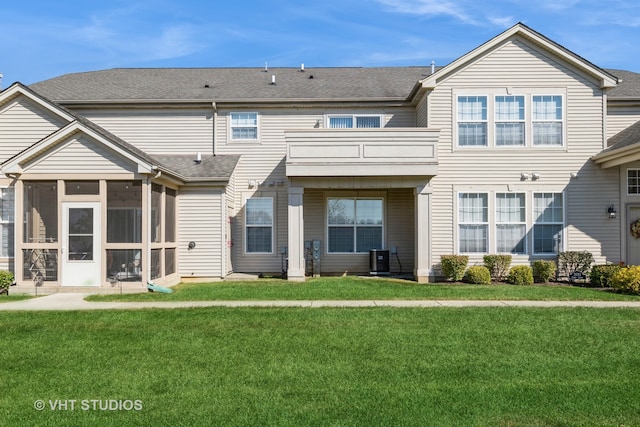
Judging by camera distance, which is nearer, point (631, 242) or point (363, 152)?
point (363, 152)

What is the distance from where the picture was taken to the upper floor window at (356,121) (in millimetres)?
20484

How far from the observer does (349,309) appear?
1189cm

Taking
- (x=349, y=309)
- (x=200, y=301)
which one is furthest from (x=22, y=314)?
(x=349, y=309)

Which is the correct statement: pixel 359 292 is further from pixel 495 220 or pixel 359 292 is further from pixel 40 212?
pixel 40 212

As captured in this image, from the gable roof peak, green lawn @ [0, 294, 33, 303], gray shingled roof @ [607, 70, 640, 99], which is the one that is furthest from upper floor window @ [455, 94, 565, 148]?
green lawn @ [0, 294, 33, 303]

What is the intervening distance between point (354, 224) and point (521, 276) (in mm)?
5772

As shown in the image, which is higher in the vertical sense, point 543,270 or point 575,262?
point 575,262

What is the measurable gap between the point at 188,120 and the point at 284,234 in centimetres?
524

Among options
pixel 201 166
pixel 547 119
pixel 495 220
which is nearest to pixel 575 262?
pixel 495 220

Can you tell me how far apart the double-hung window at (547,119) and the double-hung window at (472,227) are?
105 inches

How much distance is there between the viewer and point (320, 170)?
1748cm

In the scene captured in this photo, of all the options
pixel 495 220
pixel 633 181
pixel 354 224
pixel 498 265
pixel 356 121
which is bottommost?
pixel 498 265

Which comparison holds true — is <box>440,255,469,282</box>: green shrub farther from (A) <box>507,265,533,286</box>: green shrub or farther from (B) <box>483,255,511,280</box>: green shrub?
(A) <box>507,265,533,286</box>: green shrub

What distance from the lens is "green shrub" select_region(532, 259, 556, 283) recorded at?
17.7m
